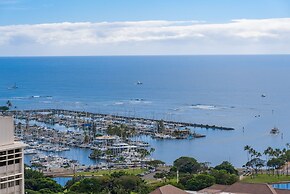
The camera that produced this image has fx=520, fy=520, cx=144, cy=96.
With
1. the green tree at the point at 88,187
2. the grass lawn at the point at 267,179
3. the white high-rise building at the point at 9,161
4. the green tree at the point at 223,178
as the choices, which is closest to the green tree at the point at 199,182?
the green tree at the point at 223,178

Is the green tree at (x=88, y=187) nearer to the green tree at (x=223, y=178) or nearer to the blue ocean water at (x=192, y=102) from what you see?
the green tree at (x=223, y=178)

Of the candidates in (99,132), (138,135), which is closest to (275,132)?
(138,135)

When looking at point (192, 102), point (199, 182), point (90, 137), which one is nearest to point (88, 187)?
point (199, 182)

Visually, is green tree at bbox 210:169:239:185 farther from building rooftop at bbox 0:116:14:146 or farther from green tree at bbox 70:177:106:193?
building rooftop at bbox 0:116:14:146

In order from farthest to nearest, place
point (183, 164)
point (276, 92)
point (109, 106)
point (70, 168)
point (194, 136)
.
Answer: point (276, 92) → point (109, 106) → point (194, 136) → point (70, 168) → point (183, 164)

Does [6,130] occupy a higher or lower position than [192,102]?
lower

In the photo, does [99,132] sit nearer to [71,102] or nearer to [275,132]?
[275,132]

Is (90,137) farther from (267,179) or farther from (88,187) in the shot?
(88,187)

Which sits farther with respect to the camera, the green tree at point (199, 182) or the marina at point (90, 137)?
the marina at point (90, 137)
